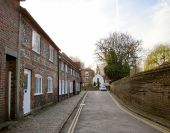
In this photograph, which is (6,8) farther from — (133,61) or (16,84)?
(133,61)

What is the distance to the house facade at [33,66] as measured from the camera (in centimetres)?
1488

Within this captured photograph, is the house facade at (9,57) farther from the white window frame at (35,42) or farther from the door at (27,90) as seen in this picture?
the white window frame at (35,42)

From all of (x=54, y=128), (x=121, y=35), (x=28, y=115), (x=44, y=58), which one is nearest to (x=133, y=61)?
(x=121, y=35)

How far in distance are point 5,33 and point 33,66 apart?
230 inches

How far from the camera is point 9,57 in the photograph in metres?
13.1

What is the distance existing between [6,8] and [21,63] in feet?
11.5

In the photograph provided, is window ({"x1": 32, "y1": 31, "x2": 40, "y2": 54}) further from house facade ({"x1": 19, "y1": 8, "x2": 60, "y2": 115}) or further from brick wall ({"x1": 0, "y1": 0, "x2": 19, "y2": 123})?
brick wall ({"x1": 0, "y1": 0, "x2": 19, "y2": 123})

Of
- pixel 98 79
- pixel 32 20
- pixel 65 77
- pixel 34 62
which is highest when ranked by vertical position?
pixel 32 20

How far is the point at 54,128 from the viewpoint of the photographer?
11141 mm

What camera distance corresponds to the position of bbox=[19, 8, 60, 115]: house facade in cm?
1488

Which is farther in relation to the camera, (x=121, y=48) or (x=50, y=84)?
(x=121, y=48)

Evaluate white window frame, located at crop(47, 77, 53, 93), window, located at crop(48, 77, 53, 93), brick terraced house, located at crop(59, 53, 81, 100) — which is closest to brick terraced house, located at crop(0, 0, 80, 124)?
white window frame, located at crop(47, 77, 53, 93)

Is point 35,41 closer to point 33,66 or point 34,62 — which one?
point 34,62

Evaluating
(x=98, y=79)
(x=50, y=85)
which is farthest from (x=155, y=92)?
(x=98, y=79)
